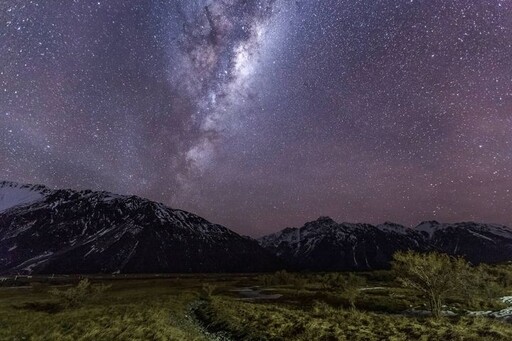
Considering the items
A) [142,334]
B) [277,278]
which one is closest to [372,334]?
[142,334]

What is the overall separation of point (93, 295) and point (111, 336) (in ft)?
169

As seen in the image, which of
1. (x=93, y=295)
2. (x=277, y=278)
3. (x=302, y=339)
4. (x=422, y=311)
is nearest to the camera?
(x=302, y=339)

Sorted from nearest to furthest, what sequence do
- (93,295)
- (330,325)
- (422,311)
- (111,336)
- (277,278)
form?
1. (111,336)
2. (330,325)
3. (422,311)
4. (93,295)
5. (277,278)

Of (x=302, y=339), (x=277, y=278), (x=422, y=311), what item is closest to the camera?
(x=302, y=339)

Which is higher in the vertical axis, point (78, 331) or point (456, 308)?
point (78, 331)

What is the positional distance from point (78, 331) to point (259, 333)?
12695mm

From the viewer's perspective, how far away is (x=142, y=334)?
2428 cm

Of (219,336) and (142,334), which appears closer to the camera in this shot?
(142,334)

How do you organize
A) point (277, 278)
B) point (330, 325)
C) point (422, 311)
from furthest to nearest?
point (277, 278) < point (422, 311) < point (330, 325)

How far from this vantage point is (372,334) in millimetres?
23141

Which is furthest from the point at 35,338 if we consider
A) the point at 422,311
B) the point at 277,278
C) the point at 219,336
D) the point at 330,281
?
the point at 277,278

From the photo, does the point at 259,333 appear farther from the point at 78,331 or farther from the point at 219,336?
the point at 78,331

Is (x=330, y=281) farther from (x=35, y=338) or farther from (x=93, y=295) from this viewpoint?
(x=35, y=338)

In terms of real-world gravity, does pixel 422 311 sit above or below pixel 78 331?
below
